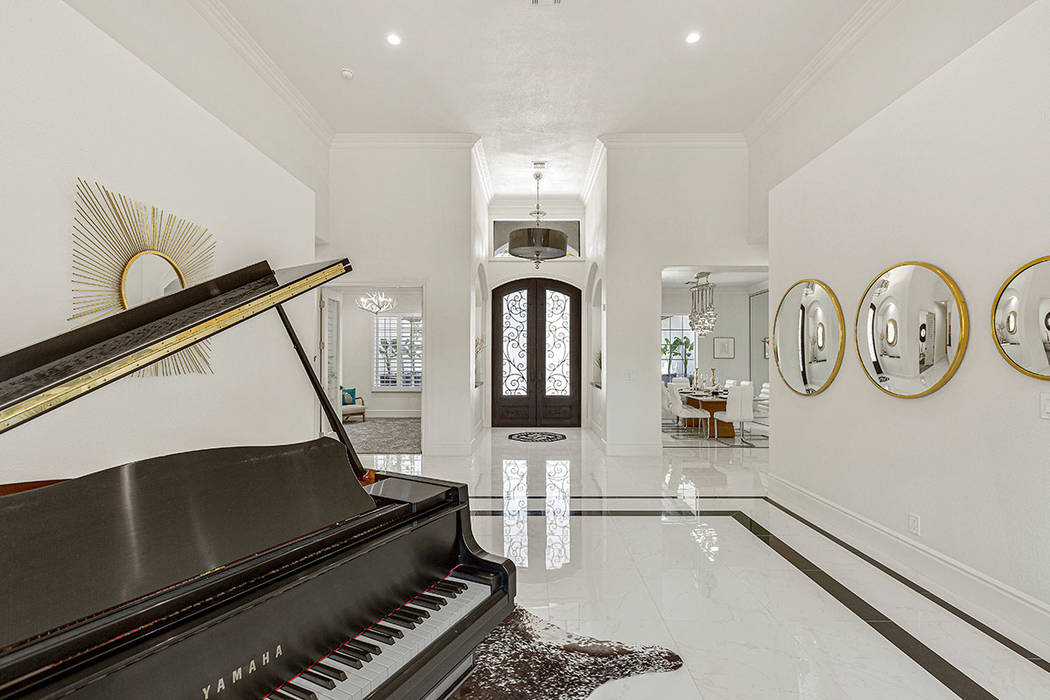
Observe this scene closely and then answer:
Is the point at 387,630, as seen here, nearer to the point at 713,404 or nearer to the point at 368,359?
the point at 713,404

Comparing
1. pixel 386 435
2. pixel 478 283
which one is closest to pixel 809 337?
pixel 478 283

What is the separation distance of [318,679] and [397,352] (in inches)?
414

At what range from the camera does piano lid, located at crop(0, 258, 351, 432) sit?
3.30ft

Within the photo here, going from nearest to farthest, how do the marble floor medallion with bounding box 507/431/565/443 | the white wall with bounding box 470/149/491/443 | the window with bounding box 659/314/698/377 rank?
the white wall with bounding box 470/149/491/443, the marble floor medallion with bounding box 507/431/565/443, the window with bounding box 659/314/698/377

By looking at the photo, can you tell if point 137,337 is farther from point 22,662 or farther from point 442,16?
point 442,16

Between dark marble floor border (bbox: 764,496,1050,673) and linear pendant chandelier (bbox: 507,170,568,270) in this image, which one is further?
linear pendant chandelier (bbox: 507,170,568,270)

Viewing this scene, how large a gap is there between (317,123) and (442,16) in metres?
2.58

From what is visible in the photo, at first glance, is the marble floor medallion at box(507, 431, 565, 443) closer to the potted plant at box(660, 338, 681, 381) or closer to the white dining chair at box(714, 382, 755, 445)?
the white dining chair at box(714, 382, 755, 445)

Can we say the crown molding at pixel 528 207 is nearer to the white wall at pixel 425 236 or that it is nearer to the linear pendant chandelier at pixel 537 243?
the linear pendant chandelier at pixel 537 243

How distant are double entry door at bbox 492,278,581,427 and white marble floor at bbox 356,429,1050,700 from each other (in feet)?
13.8

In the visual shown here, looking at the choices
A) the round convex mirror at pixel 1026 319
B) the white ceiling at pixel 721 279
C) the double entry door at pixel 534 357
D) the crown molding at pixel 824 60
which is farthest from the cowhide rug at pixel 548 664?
the white ceiling at pixel 721 279

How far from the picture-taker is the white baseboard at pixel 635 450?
671 cm

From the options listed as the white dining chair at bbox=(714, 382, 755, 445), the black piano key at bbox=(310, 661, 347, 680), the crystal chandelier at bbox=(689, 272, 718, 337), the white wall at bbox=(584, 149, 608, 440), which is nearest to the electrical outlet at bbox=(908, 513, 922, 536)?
the black piano key at bbox=(310, 661, 347, 680)

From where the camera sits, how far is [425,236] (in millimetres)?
6707
